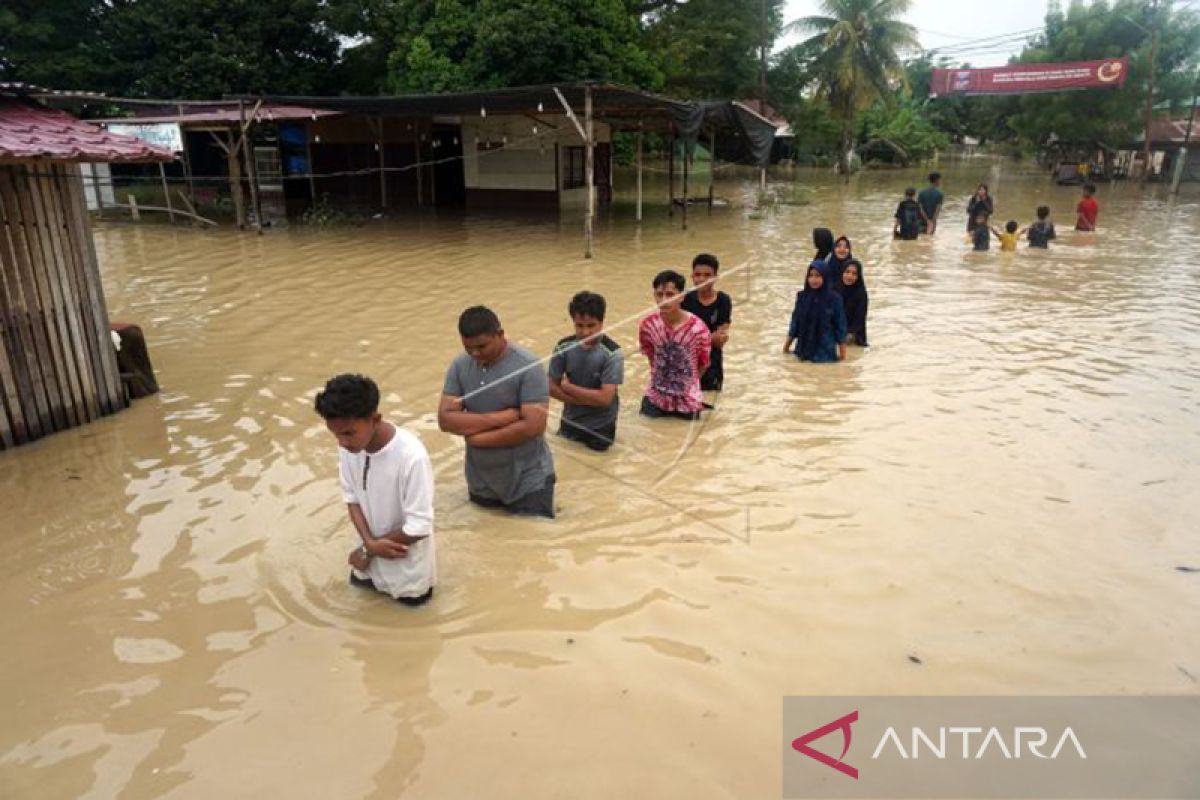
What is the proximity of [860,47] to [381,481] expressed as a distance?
114 feet

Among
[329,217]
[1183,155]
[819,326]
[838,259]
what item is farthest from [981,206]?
[1183,155]

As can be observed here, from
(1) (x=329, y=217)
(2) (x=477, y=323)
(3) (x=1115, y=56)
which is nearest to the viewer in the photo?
(2) (x=477, y=323)

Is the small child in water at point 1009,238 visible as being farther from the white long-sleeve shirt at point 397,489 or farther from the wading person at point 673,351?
the white long-sleeve shirt at point 397,489

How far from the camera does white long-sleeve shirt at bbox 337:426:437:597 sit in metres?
3.13

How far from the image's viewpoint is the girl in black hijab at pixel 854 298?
7734 millimetres

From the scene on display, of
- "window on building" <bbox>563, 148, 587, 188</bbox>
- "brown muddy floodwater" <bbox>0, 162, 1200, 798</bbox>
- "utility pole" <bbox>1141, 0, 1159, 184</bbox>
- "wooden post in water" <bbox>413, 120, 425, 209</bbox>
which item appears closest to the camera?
"brown muddy floodwater" <bbox>0, 162, 1200, 798</bbox>

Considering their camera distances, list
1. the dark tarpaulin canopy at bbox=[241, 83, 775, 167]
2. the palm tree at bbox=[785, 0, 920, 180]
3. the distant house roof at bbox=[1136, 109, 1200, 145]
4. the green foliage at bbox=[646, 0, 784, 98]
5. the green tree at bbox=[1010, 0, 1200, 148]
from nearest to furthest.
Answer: the dark tarpaulin canopy at bbox=[241, 83, 775, 167] → the green foliage at bbox=[646, 0, 784, 98] → the green tree at bbox=[1010, 0, 1200, 148] → the palm tree at bbox=[785, 0, 920, 180] → the distant house roof at bbox=[1136, 109, 1200, 145]

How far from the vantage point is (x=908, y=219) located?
15.5 metres

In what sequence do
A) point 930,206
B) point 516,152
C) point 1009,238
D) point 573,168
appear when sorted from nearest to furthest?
point 1009,238 → point 930,206 → point 516,152 → point 573,168

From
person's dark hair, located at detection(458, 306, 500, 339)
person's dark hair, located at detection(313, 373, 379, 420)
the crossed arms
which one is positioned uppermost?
person's dark hair, located at detection(458, 306, 500, 339)

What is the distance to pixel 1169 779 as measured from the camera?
261 centimetres

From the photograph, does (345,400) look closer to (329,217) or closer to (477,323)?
(477,323)

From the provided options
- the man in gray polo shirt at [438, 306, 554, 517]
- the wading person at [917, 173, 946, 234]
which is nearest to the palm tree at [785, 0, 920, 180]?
the wading person at [917, 173, 946, 234]

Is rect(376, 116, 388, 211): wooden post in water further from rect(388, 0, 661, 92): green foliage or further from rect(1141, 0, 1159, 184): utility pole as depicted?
rect(1141, 0, 1159, 184): utility pole
